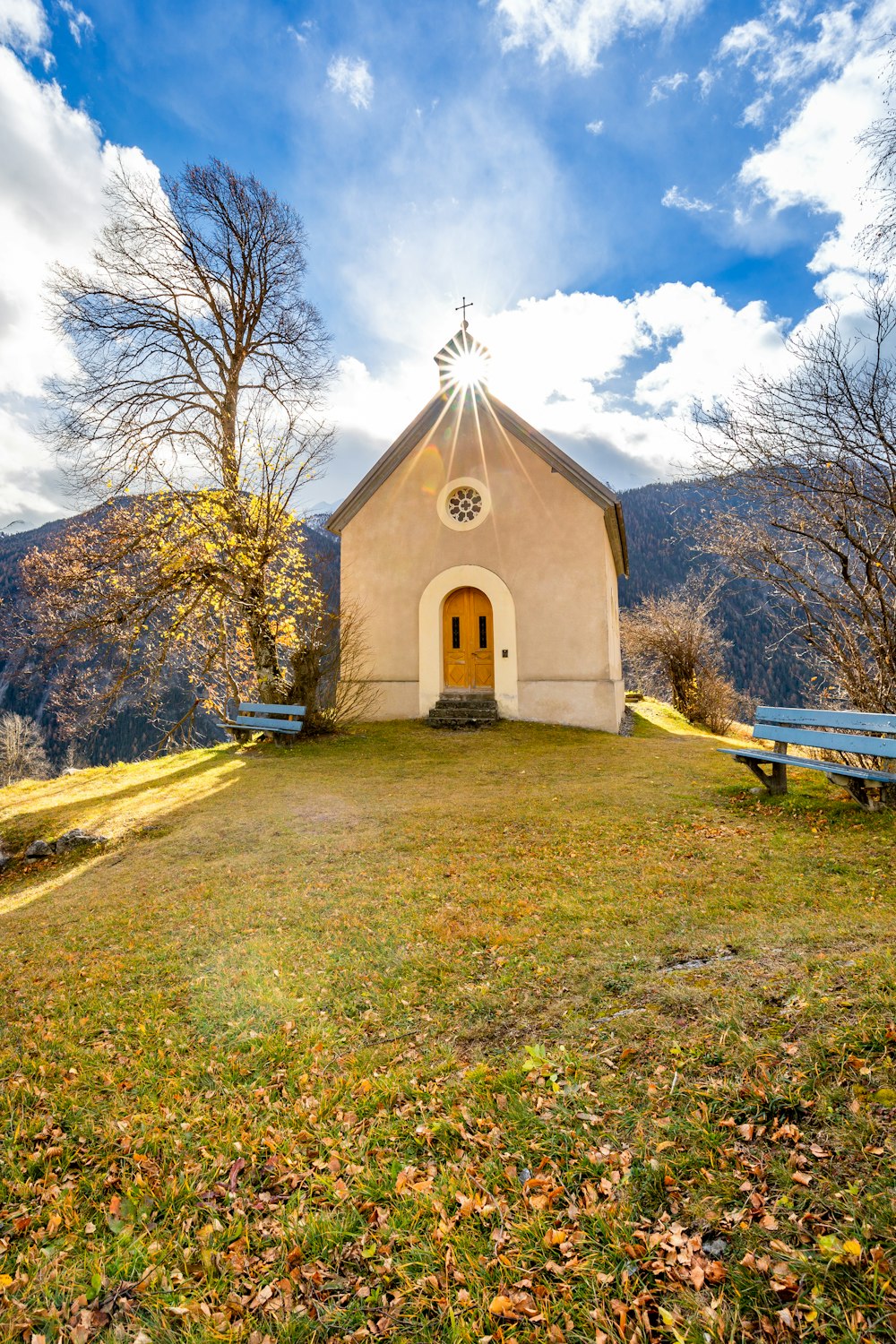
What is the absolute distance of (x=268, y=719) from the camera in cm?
1319

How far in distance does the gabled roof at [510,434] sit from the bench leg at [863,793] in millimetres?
9203

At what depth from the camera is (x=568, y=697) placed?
47.7 ft

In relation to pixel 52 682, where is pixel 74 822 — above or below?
below

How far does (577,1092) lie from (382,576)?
1407cm

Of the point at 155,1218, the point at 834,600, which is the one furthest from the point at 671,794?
the point at 155,1218

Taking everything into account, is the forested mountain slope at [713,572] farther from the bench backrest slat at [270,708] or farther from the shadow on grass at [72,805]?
the shadow on grass at [72,805]

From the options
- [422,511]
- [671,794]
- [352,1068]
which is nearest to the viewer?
[352,1068]

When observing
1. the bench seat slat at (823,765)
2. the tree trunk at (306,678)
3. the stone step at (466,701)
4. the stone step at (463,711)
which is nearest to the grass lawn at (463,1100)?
the bench seat slat at (823,765)

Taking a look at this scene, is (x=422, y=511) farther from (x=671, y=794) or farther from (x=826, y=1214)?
(x=826, y=1214)

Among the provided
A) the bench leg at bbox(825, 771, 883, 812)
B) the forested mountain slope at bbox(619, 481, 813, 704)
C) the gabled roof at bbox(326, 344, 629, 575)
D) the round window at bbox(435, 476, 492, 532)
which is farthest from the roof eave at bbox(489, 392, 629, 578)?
the bench leg at bbox(825, 771, 883, 812)

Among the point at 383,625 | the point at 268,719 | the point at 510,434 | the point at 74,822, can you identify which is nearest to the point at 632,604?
the point at 510,434

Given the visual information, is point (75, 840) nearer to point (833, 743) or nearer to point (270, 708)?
point (270, 708)

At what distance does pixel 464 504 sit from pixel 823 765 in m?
11.2

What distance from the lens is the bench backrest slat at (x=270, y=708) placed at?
12.5 m
